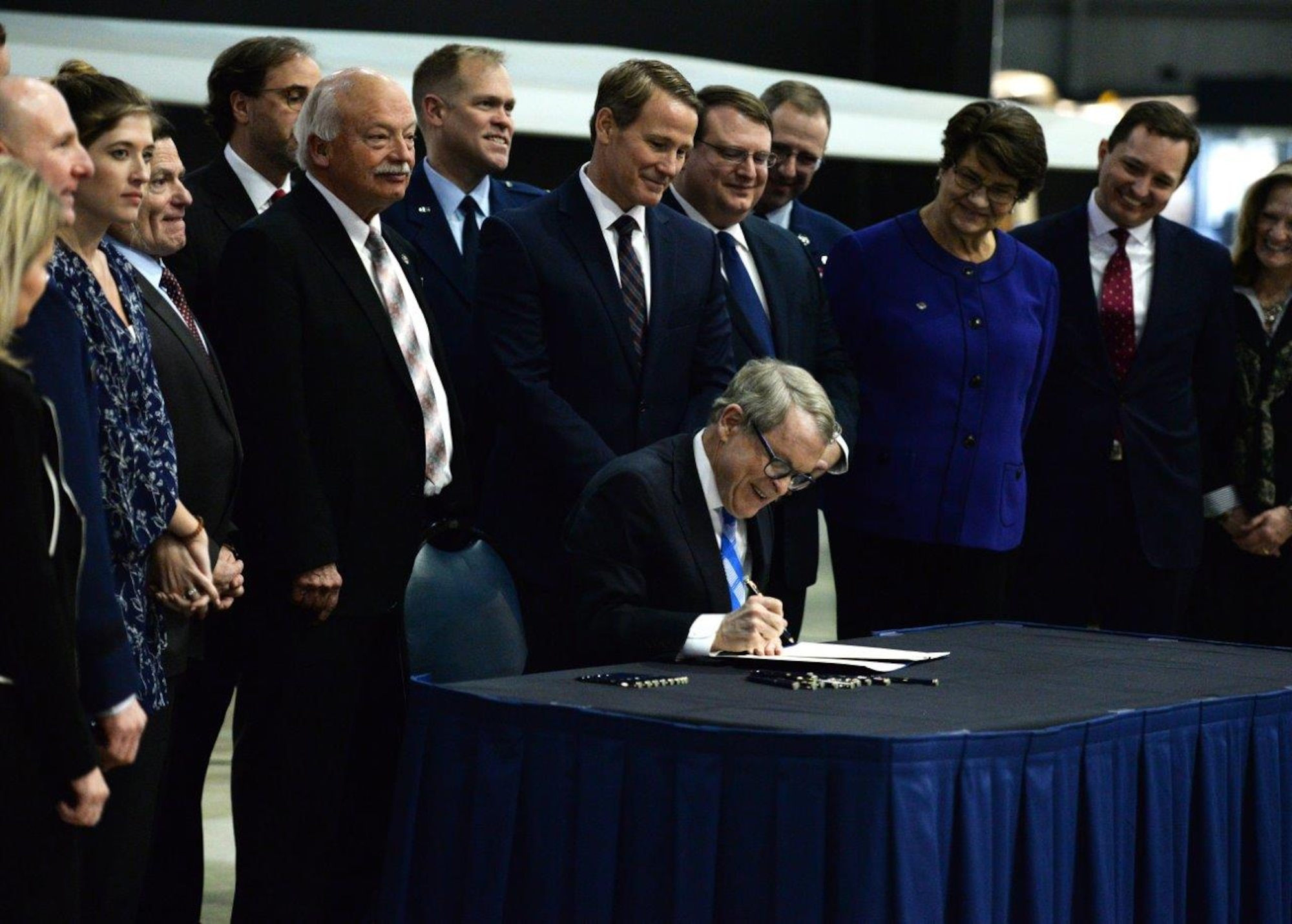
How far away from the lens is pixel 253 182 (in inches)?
146

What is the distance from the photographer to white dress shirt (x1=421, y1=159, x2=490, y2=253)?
4.04m

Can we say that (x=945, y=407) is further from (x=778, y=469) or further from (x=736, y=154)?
(x=778, y=469)

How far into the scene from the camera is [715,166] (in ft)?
13.1

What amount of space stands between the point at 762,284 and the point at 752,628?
120cm

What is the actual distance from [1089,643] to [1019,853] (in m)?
0.89

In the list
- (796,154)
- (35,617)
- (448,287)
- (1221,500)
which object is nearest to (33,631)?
(35,617)

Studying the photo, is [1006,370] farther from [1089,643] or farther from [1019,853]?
[1019,853]

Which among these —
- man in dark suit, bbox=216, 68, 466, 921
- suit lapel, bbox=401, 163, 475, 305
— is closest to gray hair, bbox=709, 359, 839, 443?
man in dark suit, bbox=216, 68, 466, 921

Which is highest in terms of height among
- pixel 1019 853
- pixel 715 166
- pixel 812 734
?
pixel 715 166

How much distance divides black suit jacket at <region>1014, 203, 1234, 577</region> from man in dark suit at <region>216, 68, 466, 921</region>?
1.52 metres

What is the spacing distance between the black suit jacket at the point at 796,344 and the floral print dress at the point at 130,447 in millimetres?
1540

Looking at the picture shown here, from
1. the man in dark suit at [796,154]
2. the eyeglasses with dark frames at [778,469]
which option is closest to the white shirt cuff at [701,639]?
the eyeglasses with dark frames at [778,469]

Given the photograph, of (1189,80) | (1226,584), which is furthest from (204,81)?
(1189,80)

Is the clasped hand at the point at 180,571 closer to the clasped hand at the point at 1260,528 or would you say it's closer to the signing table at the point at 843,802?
the signing table at the point at 843,802
